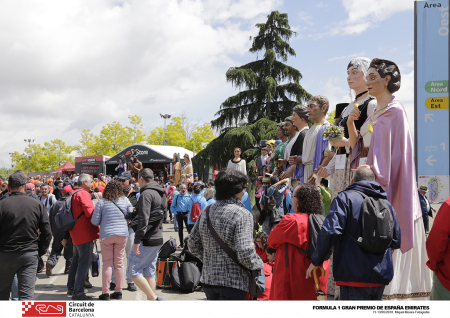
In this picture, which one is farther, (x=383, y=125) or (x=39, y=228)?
(x=39, y=228)

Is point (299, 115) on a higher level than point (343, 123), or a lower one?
higher

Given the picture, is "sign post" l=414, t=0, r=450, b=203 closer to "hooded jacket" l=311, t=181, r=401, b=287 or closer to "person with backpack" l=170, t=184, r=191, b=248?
"person with backpack" l=170, t=184, r=191, b=248

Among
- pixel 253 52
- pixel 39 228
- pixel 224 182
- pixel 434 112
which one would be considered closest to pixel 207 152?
pixel 253 52

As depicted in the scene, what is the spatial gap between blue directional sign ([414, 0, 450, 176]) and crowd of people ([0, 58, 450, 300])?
1392 centimetres

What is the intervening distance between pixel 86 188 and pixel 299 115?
12.8 feet

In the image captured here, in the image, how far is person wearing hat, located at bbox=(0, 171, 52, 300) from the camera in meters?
4.17

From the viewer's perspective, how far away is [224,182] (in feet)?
10.1

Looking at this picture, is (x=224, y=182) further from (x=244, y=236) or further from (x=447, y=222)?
(x=447, y=222)

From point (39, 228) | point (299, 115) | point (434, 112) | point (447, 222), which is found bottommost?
point (39, 228)

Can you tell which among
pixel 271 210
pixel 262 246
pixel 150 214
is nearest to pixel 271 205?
pixel 271 210

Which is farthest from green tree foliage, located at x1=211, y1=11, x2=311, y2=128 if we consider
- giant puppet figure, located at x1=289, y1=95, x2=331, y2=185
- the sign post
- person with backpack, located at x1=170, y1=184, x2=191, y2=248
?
giant puppet figure, located at x1=289, y1=95, x2=331, y2=185

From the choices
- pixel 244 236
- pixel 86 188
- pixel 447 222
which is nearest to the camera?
pixel 447 222

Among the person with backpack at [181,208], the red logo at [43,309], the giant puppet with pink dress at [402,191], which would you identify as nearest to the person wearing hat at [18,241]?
the red logo at [43,309]

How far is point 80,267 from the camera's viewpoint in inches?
226
